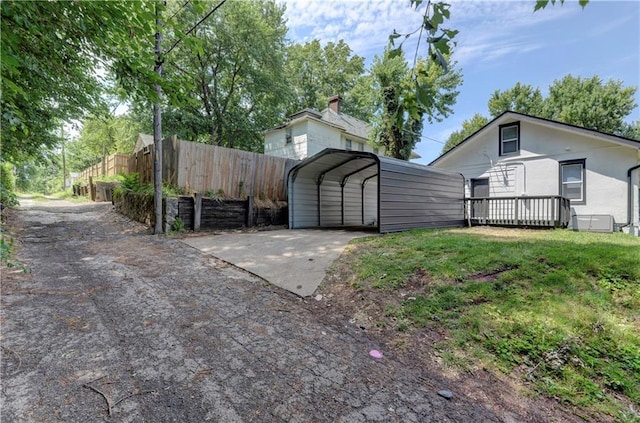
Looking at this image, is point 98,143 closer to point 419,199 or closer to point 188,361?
point 419,199

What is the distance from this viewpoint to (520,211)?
1035 cm

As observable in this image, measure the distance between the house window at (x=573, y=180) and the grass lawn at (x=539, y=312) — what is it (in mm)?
8075

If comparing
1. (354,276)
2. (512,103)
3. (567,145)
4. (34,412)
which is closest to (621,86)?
(512,103)

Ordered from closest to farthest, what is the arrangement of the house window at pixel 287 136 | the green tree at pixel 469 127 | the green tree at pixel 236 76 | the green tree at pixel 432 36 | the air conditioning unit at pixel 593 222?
the green tree at pixel 432 36 < the air conditioning unit at pixel 593 222 < the green tree at pixel 236 76 < the house window at pixel 287 136 < the green tree at pixel 469 127

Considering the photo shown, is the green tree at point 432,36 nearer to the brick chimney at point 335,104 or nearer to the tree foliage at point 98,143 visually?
the brick chimney at point 335,104

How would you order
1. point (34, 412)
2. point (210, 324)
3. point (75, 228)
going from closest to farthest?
point (34, 412), point (210, 324), point (75, 228)

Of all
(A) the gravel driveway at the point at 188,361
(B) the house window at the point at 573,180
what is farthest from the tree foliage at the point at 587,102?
(A) the gravel driveway at the point at 188,361

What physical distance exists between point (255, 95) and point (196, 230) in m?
16.6

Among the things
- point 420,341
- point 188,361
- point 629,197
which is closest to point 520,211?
point 629,197

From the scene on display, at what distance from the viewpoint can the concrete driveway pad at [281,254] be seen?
13.9 feet

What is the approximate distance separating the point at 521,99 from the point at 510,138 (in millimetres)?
21677

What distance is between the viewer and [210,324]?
277 centimetres

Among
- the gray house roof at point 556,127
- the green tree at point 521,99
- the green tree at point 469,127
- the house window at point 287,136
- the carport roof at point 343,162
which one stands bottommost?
the carport roof at point 343,162

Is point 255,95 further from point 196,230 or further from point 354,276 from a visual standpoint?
point 354,276
